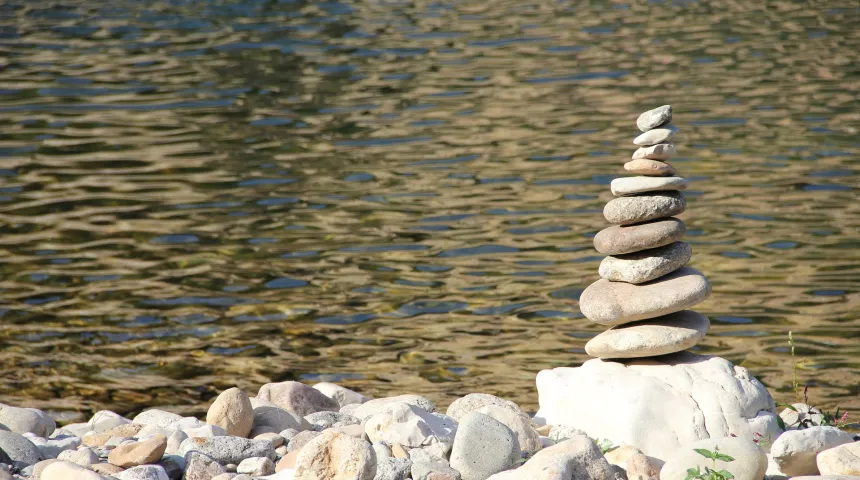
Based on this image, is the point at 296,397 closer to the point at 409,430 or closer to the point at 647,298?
the point at 409,430

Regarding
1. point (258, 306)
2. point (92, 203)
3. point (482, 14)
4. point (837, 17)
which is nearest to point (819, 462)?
point (258, 306)

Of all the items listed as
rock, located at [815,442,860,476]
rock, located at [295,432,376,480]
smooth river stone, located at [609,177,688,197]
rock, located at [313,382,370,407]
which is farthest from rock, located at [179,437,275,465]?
rock, located at [815,442,860,476]

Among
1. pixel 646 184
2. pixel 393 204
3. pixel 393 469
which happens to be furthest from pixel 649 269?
pixel 393 204

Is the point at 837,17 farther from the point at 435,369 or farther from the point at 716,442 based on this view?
the point at 716,442

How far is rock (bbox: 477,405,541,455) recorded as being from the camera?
4520 millimetres

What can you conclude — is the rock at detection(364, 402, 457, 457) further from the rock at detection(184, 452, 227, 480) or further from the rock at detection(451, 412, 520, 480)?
the rock at detection(184, 452, 227, 480)

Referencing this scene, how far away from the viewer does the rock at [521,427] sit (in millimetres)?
4520

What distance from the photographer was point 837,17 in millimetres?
21250

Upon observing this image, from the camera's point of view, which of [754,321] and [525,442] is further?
[754,321]

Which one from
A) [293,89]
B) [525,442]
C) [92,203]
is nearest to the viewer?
[525,442]

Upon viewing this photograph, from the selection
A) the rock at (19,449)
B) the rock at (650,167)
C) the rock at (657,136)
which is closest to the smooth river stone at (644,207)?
the rock at (650,167)

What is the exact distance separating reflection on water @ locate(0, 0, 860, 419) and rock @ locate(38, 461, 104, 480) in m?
A: 2.52

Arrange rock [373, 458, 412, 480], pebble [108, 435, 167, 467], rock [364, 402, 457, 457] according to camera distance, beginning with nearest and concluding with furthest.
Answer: rock [373, 458, 412, 480], pebble [108, 435, 167, 467], rock [364, 402, 457, 457]

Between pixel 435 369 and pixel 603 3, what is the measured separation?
19.6m
